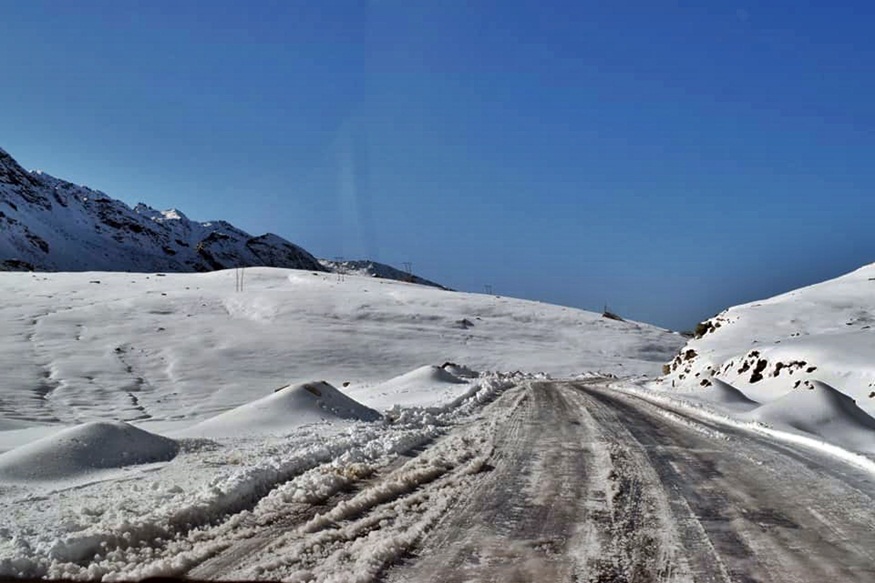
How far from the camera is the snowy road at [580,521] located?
438 cm

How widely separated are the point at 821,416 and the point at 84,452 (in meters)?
13.6

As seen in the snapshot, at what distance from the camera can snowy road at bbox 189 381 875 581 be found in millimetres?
4383

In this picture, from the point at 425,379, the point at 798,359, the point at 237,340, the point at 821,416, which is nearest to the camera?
the point at 821,416

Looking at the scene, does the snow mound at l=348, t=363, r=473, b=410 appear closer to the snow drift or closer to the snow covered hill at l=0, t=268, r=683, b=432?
the snow covered hill at l=0, t=268, r=683, b=432

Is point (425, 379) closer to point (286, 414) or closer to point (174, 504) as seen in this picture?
point (286, 414)

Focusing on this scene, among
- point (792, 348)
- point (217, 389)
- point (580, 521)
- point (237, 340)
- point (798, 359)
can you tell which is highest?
point (792, 348)

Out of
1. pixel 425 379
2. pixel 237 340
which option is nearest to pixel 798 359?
pixel 425 379

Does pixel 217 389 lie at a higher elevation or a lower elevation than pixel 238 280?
lower

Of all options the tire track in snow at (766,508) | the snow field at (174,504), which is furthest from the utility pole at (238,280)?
the tire track in snow at (766,508)

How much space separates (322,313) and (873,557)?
47179mm

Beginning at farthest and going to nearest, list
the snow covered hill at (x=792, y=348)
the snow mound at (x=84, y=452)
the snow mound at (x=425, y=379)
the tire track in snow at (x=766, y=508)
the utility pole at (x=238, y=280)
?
the utility pole at (x=238, y=280)
the snow mound at (x=425, y=379)
the snow covered hill at (x=792, y=348)
the snow mound at (x=84, y=452)
the tire track in snow at (x=766, y=508)

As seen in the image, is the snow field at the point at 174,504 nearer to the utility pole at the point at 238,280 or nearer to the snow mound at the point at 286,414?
the snow mound at the point at 286,414

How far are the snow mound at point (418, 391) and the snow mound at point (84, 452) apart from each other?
8.70 meters

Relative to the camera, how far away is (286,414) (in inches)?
483
